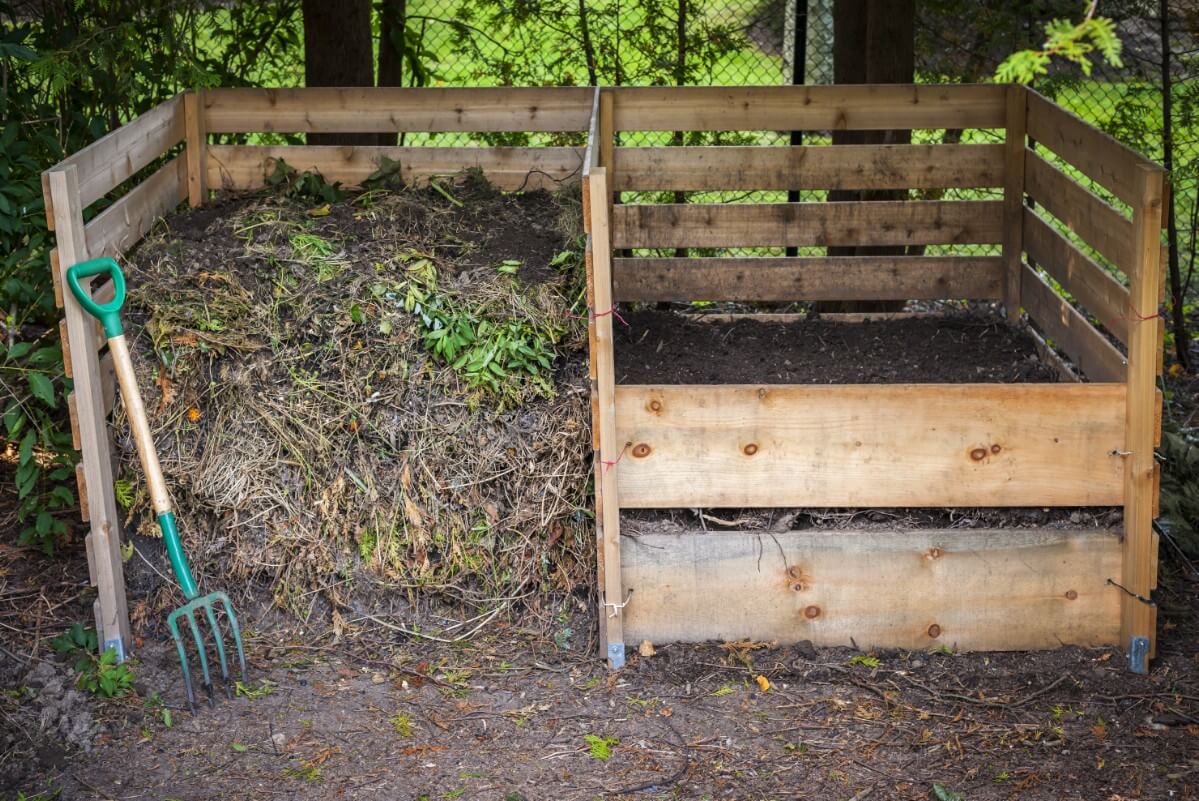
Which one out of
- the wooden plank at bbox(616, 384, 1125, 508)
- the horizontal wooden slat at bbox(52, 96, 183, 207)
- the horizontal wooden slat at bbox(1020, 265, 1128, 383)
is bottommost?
the wooden plank at bbox(616, 384, 1125, 508)

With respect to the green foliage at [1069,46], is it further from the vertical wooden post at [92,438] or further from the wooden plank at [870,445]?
the vertical wooden post at [92,438]

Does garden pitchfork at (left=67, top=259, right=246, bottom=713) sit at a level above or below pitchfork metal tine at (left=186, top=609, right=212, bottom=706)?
above

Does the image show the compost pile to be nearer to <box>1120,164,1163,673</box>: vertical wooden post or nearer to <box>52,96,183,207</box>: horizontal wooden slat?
<box>52,96,183,207</box>: horizontal wooden slat

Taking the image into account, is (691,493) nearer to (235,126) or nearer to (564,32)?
(235,126)

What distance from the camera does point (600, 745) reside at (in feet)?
13.0

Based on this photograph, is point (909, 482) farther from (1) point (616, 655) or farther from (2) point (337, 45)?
(2) point (337, 45)

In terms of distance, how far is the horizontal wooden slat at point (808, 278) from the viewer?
5805 millimetres

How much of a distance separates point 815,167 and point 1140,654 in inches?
96.1

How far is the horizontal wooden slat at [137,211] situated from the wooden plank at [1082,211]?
3383mm

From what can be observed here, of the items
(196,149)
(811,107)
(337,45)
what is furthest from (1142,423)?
(337,45)

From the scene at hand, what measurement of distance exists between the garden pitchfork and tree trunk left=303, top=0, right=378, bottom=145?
2.38 meters

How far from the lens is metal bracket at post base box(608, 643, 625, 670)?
14.4ft

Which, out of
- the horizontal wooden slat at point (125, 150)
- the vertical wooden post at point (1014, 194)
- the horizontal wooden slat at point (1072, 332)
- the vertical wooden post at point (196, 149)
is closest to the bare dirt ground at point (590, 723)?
the horizontal wooden slat at point (1072, 332)

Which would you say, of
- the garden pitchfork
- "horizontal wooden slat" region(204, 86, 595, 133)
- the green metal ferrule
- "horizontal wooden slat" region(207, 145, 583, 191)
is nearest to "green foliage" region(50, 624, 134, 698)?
the garden pitchfork
